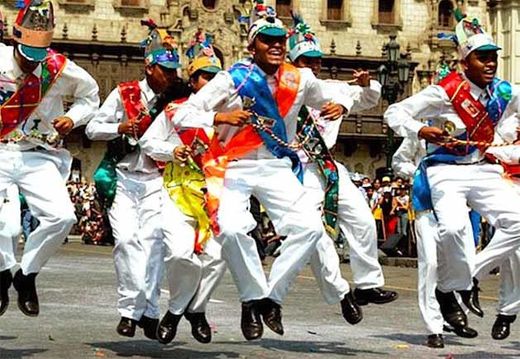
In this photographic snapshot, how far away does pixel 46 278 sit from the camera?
1881 centimetres

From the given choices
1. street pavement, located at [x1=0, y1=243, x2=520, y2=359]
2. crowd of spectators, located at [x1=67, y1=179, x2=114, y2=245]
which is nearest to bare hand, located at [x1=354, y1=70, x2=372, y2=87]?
street pavement, located at [x1=0, y1=243, x2=520, y2=359]

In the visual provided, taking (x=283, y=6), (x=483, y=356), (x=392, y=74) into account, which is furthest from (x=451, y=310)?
(x=283, y=6)

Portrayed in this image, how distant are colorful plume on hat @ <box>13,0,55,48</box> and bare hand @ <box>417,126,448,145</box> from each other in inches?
116

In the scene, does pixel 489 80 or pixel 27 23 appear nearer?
pixel 27 23

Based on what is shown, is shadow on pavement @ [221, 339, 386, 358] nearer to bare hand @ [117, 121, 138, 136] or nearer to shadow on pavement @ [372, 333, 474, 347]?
shadow on pavement @ [372, 333, 474, 347]

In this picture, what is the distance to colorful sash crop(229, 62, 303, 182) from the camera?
9844 mm

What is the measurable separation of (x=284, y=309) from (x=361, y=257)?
3791 mm

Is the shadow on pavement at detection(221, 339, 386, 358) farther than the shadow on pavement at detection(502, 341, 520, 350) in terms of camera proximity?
No

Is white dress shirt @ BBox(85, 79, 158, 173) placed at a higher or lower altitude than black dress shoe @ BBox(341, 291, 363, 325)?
higher

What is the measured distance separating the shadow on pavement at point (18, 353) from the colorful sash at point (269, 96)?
7.28ft

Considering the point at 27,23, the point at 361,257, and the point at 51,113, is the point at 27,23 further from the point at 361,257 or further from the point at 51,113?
the point at 361,257

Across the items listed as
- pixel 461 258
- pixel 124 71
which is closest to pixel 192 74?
pixel 461 258

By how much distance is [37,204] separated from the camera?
10016 millimetres

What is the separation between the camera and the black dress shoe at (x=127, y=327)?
10391 mm
